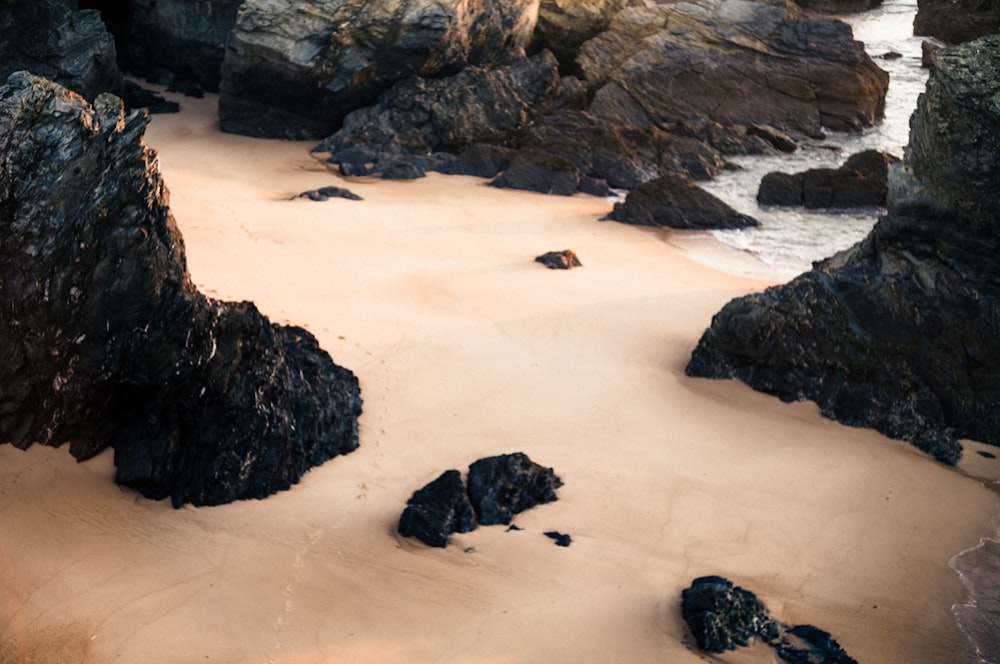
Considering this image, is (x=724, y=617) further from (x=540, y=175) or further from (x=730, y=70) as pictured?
(x=730, y=70)

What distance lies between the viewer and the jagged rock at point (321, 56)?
1834 cm

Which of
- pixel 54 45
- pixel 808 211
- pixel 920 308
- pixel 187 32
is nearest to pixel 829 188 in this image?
pixel 808 211

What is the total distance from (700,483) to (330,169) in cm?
1111

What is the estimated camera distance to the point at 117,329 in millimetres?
6137

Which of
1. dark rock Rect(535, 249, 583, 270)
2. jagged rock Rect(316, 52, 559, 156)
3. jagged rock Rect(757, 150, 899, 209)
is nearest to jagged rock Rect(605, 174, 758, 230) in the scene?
jagged rock Rect(757, 150, 899, 209)

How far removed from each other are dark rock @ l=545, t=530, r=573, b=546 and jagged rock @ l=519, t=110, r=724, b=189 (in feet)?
38.1

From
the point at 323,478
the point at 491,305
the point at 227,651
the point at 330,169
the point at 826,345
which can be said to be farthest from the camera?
the point at 330,169

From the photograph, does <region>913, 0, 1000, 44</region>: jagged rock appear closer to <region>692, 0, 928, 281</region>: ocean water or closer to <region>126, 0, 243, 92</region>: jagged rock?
<region>692, 0, 928, 281</region>: ocean water

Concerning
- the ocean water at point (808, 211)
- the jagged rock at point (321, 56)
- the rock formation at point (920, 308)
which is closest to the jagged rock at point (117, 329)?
the rock formation at point (920, 308)

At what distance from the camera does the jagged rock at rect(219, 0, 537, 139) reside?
1834cm

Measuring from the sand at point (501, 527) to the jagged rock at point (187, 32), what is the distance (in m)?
10.6

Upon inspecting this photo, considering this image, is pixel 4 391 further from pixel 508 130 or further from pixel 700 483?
pixel 508 130

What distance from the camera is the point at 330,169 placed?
17.0 metres

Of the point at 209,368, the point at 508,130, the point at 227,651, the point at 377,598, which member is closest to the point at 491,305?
the point at 209,368
